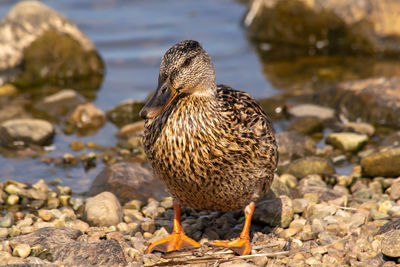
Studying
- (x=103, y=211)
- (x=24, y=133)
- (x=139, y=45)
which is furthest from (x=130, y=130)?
(x=139, y=45)

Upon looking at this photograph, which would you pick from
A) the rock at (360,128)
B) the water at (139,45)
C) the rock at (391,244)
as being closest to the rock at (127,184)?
the water at (139,45)

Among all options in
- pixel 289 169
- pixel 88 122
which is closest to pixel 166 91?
pixel 289 169

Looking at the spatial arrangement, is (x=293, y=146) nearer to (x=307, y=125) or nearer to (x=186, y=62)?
(x=307, y=125)

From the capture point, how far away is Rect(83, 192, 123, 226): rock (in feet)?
17.6

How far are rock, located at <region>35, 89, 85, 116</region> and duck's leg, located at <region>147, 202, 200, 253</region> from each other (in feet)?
13.4

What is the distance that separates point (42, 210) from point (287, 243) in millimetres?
2307

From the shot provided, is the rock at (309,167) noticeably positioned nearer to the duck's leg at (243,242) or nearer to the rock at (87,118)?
the duck's leg at (243,242)

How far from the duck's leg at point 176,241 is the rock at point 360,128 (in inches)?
139

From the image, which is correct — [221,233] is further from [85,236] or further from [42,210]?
[42,210]

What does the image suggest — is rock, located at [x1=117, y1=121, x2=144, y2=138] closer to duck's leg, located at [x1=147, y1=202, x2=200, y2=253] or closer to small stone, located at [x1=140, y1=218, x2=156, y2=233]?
small stone, located at [x1=140, y1=218, x2=156, y2=233]

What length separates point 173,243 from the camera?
505cm

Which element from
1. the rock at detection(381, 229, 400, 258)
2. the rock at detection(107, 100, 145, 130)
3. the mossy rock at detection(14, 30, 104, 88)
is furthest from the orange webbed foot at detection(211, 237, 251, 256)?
the mossy rock at detection(14, 30, 104, 88)

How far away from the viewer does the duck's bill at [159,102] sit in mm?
4184

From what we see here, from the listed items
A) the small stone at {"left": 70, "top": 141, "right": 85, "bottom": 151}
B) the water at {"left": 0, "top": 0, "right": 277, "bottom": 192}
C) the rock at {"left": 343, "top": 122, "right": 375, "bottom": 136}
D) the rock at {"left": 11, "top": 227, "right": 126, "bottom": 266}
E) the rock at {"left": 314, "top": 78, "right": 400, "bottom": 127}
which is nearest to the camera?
the rock at {"left": 11, "top": 227, "right": 126, "bottom": 266}
